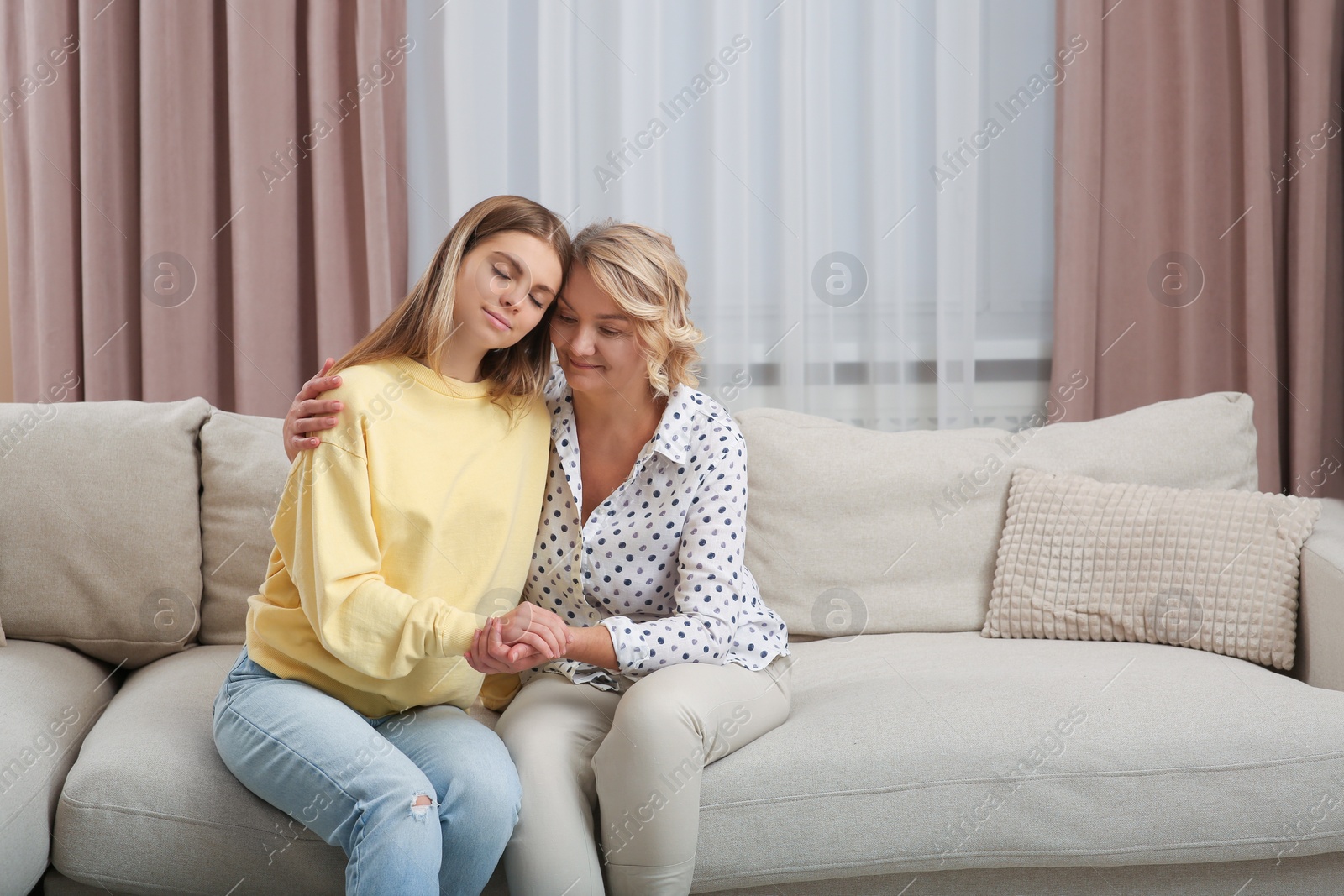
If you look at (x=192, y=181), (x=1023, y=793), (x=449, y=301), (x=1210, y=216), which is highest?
(x=192, y=181)

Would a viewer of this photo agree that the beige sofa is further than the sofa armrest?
No

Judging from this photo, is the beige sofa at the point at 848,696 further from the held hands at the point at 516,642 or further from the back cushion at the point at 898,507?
the held hands at the point at 516,642

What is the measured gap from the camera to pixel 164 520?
1629 millimetres

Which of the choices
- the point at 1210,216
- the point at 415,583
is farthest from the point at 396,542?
the point at 1210,216

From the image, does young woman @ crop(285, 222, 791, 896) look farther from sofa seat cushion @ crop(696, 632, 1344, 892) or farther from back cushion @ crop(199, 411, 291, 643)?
back cushion @ crop(199, 411, 291, 643)

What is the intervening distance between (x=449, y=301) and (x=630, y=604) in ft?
1.63

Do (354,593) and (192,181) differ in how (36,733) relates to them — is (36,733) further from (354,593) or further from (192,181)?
(192,181)

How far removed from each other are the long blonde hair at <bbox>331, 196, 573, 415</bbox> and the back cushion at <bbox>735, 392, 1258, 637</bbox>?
0.54 meters

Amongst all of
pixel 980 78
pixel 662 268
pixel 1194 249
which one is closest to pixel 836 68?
pixel 980 78

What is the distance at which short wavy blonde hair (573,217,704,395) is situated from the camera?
1.36 m

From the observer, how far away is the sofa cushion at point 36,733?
44.5 inches

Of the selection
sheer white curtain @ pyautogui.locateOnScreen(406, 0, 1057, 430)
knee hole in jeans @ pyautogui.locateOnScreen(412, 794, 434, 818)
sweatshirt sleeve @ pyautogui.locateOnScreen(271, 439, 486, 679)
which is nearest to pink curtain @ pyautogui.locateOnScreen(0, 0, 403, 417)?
sheer white curtain @ pyautogui.locateOnScreen(406, 0, 1057, 430)

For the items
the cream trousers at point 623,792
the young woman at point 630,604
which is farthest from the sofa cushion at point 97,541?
the cream trousers at point 623,792

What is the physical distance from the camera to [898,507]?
177 centimetres
